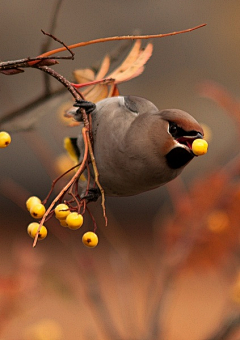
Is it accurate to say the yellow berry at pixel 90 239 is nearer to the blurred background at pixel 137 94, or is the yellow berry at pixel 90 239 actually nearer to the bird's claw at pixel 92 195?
the bird's claw at pixel 92 195

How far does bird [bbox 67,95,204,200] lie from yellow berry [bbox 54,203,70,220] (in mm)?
79

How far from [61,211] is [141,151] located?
0.60 feet

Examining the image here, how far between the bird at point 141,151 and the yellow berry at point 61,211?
79 millimetres

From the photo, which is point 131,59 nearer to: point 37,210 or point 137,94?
point 37,210

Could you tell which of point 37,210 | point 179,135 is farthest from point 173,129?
point 37,210

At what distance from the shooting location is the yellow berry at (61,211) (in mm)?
789

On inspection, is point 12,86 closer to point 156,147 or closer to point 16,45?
point 16,45

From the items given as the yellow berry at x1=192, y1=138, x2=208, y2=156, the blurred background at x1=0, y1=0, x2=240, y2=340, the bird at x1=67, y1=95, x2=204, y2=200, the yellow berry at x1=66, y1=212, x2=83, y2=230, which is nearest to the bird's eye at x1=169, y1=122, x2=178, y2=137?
the bird at x1=67, y1=95, x2=204, y2=200

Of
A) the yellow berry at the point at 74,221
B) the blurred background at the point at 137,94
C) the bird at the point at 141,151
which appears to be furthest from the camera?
the blurred background at the point at 137,94

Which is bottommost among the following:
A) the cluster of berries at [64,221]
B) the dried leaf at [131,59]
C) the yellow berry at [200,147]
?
the cluster of berries at [64,221]

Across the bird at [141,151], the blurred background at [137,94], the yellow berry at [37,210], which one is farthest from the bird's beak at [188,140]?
the blurred background at [137,94]

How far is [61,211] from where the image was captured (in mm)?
791

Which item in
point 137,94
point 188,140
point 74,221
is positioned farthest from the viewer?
point 137,94

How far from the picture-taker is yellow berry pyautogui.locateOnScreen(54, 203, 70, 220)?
0.79 metres
